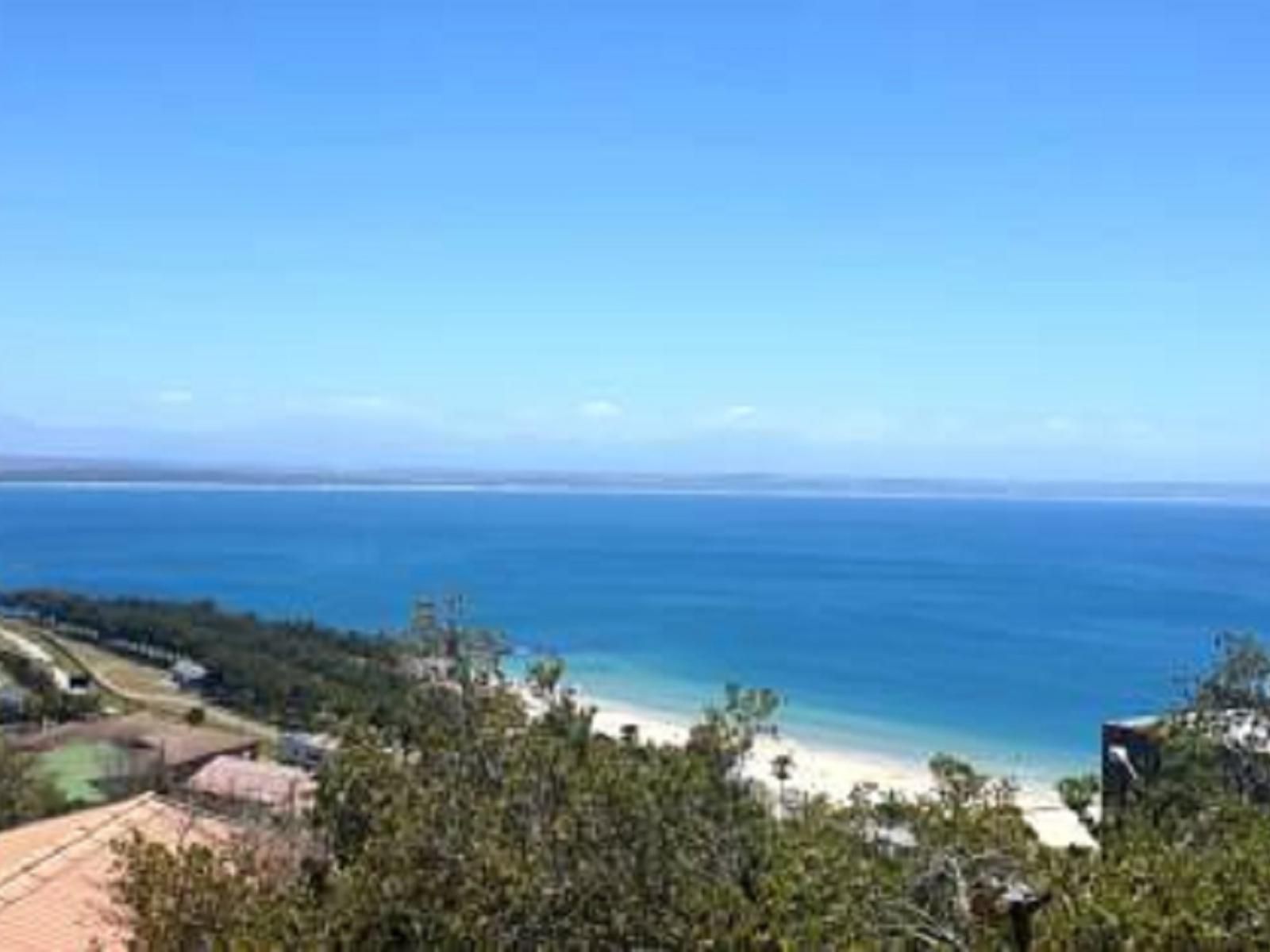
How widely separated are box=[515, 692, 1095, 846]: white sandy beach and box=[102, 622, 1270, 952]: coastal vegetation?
28585mm

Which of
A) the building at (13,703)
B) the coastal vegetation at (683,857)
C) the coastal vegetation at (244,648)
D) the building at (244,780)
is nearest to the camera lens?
the coastal vegetation at (683,857)

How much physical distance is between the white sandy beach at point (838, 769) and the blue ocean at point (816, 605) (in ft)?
5.75

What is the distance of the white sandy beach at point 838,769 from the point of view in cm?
4178

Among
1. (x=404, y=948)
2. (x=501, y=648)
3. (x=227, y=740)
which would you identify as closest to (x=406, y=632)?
(x=501, y=648)

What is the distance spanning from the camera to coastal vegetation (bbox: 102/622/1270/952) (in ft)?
24.0

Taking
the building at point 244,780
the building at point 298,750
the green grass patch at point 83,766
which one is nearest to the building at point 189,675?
the building at point 298,750

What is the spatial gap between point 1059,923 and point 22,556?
153m

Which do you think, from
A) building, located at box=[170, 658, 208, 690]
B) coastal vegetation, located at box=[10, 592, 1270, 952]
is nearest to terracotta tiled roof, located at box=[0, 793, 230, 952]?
coastal vegetation, located at box=[10, 592, 1270, 952]

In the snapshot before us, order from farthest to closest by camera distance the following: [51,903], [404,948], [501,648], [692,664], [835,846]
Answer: [692,664] → [51,903] → [501,648] → [404,948] → [835,846]

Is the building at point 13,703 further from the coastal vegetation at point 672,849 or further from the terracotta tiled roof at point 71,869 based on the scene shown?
the coastal vegetation at point 672,849

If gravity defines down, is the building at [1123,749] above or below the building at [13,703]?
above

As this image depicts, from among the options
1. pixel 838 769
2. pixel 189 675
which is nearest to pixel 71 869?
pixel 838 769

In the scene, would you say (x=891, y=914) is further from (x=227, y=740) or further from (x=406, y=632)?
(x=227, y=740)

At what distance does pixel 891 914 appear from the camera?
25.0 ft
